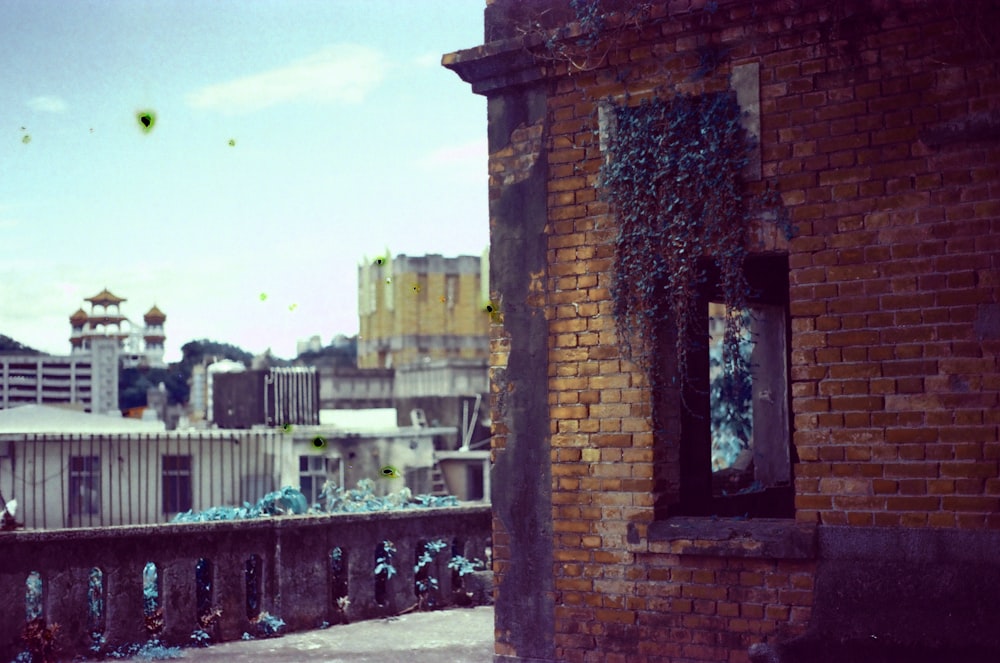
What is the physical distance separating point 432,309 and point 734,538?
68.5 meters

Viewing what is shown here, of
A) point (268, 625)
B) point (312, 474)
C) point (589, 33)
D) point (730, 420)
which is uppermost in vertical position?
point (589, 33)

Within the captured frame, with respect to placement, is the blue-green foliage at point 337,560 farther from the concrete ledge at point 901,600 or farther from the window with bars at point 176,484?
the window with bars at point 176,484

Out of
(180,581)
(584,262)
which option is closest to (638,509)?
(584,262)

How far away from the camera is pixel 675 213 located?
243 inches

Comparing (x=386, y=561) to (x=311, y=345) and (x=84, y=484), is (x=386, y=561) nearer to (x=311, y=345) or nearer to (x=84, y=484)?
(x=84, y=484)

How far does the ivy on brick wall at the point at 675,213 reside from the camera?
5938 millimetres

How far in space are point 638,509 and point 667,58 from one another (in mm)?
2680

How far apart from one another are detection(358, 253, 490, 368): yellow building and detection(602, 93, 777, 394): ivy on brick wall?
2619 inches

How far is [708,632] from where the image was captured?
591 centimetres

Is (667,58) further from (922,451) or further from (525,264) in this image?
(922,451)

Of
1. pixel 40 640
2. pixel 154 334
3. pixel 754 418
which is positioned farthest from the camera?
pixel 154 334

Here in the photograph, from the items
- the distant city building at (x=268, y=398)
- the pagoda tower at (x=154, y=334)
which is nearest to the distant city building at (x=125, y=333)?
the pagoda tower at (x=154, y=334)

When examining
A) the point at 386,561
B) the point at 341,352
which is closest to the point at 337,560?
the point at 386,561

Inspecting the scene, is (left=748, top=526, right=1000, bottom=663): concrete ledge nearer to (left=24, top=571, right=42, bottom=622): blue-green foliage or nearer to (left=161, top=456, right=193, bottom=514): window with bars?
(left=24, top=571, right=42, bottom=622): blue-green foliage
